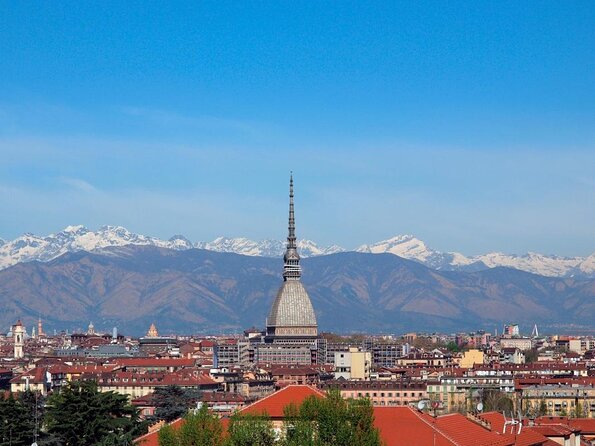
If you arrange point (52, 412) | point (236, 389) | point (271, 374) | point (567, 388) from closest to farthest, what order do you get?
point (52, 412)
point (567, 388)
point (236, 389)
point (271, 374)

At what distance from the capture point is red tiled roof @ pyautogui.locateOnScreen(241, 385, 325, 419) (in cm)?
4709

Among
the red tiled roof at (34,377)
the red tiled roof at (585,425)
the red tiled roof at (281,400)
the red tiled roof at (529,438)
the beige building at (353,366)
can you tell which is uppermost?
the beige building at (353,366)

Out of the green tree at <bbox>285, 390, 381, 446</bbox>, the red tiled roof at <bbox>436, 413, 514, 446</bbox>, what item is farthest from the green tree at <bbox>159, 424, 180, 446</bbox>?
the red tiled roof at <bbox>436, 413, 514, 446</bbox>

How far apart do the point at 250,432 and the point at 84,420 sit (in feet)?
41.0

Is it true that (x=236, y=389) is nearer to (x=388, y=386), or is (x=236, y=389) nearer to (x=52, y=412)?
(x=388, y=386)

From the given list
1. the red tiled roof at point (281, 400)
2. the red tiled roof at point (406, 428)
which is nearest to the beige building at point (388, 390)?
the red tiled roof at point (281, 400)

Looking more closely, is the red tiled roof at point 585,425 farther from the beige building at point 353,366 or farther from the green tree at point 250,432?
the beige building at point 353,366

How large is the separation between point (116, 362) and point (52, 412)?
11004cm

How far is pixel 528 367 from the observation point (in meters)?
142

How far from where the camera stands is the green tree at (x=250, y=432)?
40344 mm

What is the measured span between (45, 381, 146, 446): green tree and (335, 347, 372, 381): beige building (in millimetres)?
83469

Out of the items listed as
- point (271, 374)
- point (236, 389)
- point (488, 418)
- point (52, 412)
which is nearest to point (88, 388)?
point (52, 412)

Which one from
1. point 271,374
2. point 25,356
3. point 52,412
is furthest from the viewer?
point 25,356

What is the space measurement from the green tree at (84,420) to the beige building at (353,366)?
83.5 metres
